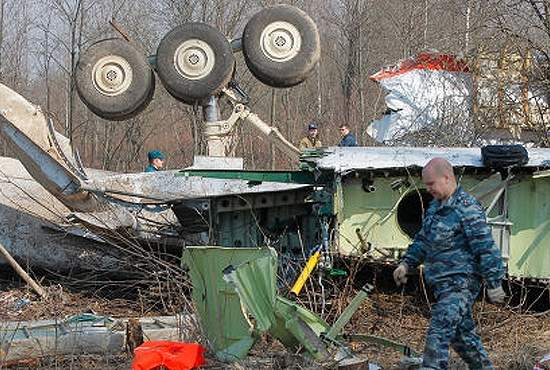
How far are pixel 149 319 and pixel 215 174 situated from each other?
1.63 metres

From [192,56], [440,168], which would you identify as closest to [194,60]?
[192,56]

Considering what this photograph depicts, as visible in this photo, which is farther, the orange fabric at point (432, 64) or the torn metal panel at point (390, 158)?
the orange fabric at point (432, 64)

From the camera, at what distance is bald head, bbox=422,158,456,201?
513 centimetres

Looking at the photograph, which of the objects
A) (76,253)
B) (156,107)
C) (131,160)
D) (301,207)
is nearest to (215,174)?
(301,207)

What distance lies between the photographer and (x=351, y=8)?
1009 inches

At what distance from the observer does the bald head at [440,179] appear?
5.13 metres

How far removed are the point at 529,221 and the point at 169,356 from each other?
3.90 metres

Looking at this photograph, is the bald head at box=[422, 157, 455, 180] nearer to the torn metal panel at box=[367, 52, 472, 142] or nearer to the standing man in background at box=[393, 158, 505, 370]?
the standing man in background at box=[393, 158, 505, 370]

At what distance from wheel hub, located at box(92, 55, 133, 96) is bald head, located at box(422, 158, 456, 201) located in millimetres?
5556

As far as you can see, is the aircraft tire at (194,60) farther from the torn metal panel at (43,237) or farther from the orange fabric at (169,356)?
the orange fabric at (169,356)

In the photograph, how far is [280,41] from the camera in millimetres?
10031

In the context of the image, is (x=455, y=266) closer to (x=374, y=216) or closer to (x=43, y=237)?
(x=374, y=216)

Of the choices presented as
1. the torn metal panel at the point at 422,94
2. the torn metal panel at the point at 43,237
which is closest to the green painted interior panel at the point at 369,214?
the torn metal panel at the point at 43,237

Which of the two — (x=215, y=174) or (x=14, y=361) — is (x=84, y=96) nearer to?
(x=215, y=174)
